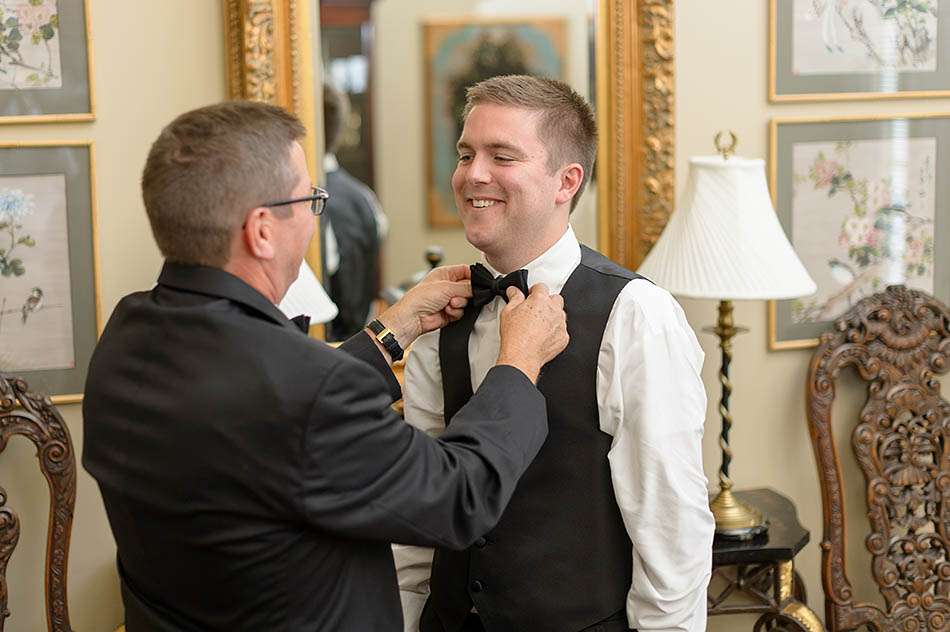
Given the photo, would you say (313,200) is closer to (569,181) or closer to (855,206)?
(569,181)

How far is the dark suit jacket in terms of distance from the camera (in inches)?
62.7

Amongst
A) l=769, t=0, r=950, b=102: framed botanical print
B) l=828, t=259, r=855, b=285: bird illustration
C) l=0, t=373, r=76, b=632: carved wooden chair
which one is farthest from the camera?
l=828, t=259, r=855, b=285: bird illustration

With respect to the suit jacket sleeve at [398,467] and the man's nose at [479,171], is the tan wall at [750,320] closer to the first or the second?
the man's nose at [479,171]

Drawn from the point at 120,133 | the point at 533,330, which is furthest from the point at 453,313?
the point at 120,133

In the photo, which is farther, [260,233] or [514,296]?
[514,296]

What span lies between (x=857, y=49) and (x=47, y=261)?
2192mm

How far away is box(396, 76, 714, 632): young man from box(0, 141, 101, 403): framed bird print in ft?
3.73

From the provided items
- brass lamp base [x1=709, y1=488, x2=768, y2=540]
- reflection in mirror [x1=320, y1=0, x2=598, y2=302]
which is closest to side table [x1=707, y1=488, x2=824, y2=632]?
brass lamp base [x1=709, y1=488, x2=768, y2=540]

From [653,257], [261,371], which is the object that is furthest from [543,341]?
[653,257]

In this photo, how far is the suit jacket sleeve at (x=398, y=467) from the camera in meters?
1.60

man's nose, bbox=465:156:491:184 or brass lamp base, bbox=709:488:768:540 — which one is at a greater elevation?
man's nose, bbox=465:156:491:184

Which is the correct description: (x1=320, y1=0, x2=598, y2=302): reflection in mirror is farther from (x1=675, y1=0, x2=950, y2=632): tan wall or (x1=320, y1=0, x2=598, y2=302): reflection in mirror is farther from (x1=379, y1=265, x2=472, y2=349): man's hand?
(x1=379, y1=265, x2=472, y2=349): man's hand

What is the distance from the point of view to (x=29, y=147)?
279 cm

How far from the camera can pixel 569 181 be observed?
2.17 metres
